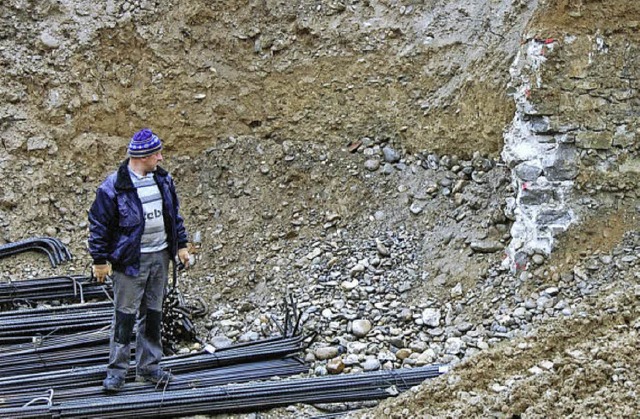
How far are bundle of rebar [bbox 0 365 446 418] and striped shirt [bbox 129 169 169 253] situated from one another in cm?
94

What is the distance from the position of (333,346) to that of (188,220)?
2761 millimetres

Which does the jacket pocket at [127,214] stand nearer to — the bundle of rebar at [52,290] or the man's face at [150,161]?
the man's face at [150,161]

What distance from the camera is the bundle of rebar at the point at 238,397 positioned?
4.64m

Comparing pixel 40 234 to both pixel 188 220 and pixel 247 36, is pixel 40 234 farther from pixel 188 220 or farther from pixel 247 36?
pixel 247 36

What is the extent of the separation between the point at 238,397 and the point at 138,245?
1143 mm

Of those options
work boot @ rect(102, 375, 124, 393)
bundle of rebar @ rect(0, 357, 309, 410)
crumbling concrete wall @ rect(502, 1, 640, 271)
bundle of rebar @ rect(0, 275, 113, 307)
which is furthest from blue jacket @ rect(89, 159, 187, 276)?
crumbling concrete wall @ rect(502, 1, 640, 271)

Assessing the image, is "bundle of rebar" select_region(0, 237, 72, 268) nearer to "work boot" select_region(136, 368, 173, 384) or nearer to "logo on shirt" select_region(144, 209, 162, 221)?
"work boot" select_region(136, 368, 173, 384)

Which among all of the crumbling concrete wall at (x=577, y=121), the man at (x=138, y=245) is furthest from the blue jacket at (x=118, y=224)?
the crumbling concrete wall at (x=577, y=121)

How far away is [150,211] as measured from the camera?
4.68 meters

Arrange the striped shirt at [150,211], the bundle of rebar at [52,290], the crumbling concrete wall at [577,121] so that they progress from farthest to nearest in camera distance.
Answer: the bundle of rebar at [52,290] → the crumbling concrete wall at [577,121] → the striped shirt at [150,211]

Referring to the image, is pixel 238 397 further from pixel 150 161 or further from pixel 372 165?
pixel 372 165

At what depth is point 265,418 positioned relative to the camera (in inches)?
187

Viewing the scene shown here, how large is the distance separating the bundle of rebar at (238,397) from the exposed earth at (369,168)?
0.16m

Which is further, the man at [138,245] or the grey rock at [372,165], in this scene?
the grey rock at [372,165]
